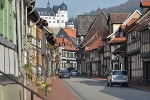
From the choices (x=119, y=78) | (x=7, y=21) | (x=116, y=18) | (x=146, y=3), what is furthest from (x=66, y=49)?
(x=7, y=21)

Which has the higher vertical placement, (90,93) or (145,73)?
(145,73)

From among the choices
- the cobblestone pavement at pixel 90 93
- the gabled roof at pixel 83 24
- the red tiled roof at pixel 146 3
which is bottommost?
the cobblestone pavement at pixel 90 93

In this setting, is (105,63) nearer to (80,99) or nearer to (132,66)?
(132,66)

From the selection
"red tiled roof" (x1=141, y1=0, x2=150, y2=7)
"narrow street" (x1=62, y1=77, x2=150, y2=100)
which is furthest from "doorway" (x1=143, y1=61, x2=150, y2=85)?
"red tiled roof" (x1=141, y1=0, x2=150, y2=7)

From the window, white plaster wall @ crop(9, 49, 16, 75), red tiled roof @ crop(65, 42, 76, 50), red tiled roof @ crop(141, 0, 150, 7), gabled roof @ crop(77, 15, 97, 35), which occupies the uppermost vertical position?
gabled roof @ crop(77, 15, 97, 35)

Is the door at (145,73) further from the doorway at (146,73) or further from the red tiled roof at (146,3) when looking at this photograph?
the red tiled roof at (146,3)

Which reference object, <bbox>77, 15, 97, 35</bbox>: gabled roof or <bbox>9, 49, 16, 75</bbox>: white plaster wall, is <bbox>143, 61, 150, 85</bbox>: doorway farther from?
<bbox>77, 15, 97, 35</bbox>: gabled roof

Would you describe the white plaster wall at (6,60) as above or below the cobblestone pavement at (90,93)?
above

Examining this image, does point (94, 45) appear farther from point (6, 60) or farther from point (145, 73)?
point (6, 60)

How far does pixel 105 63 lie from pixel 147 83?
32.9 meters

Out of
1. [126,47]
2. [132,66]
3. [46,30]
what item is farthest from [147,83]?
[46,30]

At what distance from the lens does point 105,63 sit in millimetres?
74375

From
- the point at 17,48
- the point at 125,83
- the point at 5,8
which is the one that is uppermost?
the point at 5,8

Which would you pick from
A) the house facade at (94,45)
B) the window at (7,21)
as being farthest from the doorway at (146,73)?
the house facade at (94,45)
